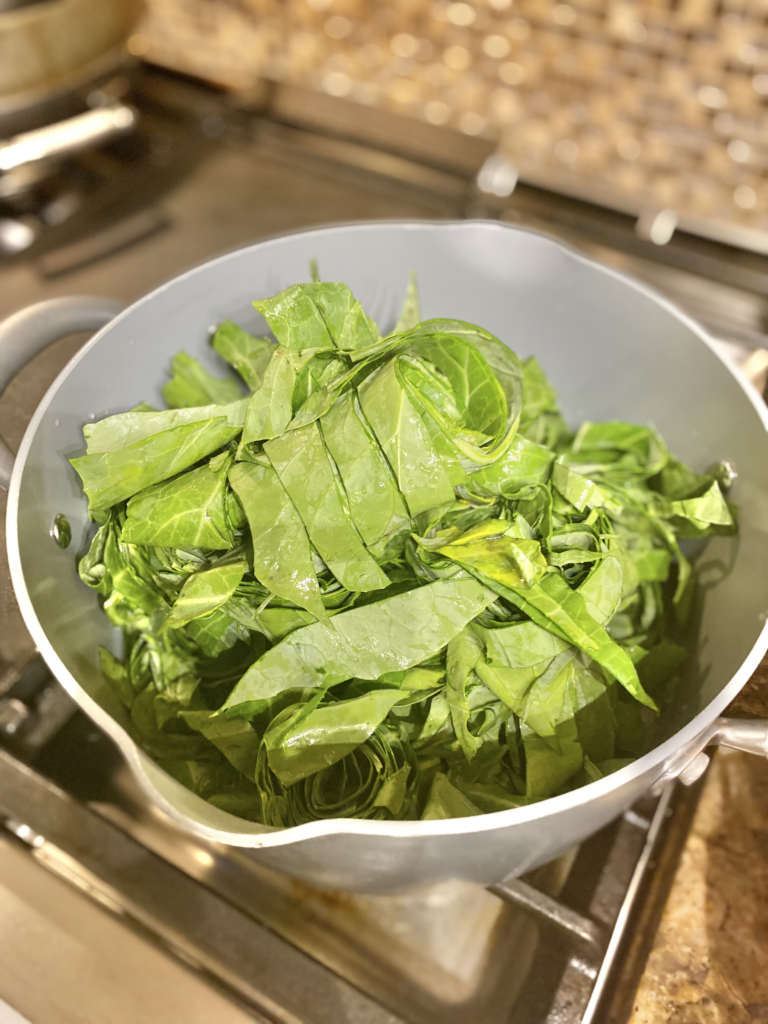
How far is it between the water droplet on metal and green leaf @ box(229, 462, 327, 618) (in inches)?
5.5

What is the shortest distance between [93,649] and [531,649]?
0.33 metres

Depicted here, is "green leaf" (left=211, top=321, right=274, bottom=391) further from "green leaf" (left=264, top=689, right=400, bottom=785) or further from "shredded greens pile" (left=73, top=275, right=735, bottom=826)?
"green leaf" (left=264, top=689, right=400, bottom=785)

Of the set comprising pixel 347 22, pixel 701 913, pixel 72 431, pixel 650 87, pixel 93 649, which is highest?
pixel 347 22

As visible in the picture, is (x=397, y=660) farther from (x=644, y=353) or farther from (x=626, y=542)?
(x=644, y=353)

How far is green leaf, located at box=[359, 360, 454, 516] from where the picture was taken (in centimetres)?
49

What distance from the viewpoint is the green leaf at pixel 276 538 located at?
1.58ft

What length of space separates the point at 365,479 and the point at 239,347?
0.22 m

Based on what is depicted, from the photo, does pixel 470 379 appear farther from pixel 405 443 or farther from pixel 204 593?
pixel 204 593

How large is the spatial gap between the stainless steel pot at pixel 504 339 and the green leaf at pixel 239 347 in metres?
0.03

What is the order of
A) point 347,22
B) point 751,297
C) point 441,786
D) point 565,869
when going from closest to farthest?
1. point 441,786
2. point 565,869
3. point 751,297
4. point 347,22

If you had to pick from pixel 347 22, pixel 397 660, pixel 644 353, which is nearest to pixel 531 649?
pixel 397 660

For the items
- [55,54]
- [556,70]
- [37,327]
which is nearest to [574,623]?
[37,327]

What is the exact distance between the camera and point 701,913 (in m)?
0.55

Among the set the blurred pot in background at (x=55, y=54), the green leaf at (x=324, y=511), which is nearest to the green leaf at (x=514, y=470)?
the green leaf at (x=324, y=511)
